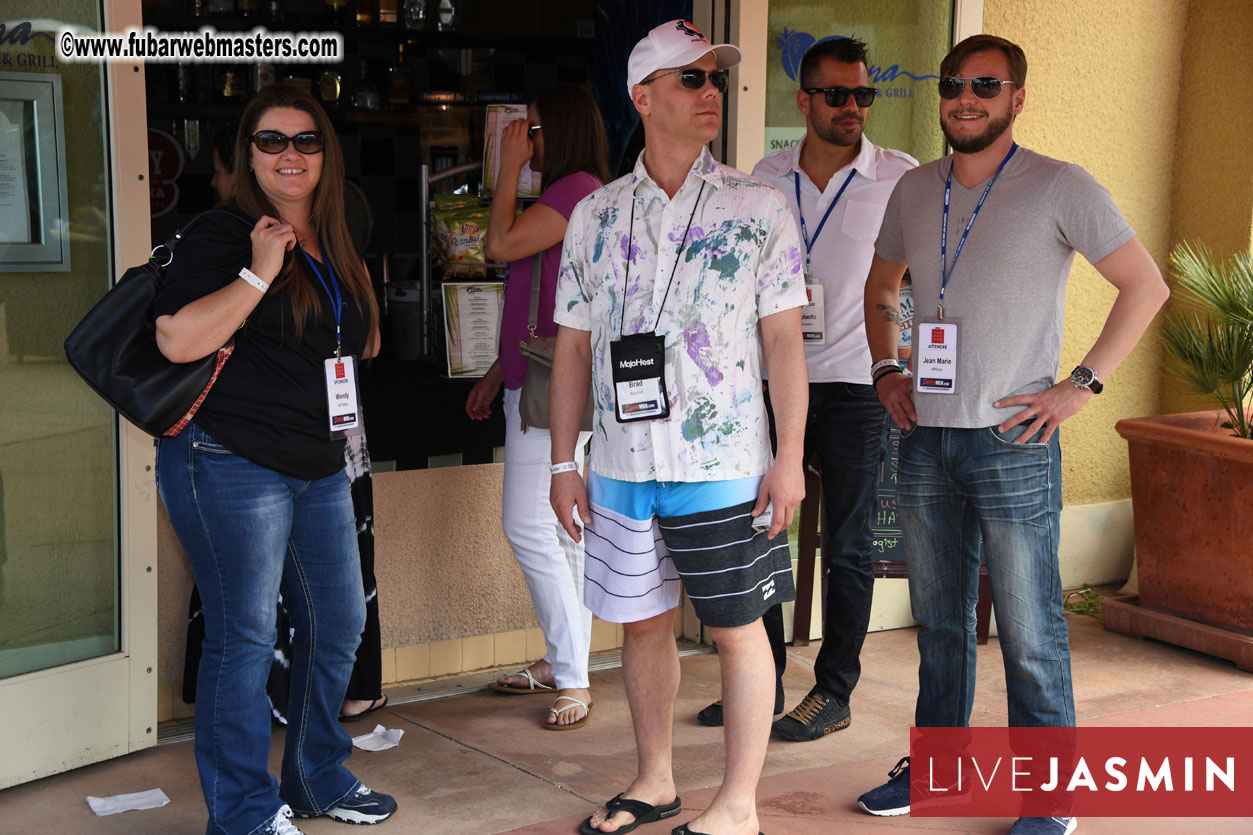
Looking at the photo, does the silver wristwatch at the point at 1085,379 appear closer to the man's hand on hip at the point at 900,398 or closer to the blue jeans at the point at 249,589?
the man's hand on hip at the point at 900,398

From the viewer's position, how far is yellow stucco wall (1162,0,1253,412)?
18.1 feet

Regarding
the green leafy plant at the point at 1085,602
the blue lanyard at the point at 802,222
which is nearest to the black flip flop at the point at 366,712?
the blue lanyard at the point at 802,222

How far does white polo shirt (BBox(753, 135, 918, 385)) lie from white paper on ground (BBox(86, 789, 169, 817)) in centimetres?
208

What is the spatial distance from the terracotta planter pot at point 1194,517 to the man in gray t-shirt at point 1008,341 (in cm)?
190

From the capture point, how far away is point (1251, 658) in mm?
4605

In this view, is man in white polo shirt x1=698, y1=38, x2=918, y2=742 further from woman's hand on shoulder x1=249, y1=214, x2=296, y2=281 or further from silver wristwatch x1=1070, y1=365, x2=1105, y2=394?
woman's hand on shoulder x1=249, y1=214, x2=296, y2=281

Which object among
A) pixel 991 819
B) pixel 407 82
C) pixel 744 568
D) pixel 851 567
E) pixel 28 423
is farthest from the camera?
pixel 407 82

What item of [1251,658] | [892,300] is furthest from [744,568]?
[1251,658]

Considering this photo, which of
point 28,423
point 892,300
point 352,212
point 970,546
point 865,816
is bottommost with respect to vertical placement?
point 865,816

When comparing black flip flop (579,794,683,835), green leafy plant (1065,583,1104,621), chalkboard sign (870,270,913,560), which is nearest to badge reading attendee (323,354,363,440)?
black flip flop (579,794,683,835)

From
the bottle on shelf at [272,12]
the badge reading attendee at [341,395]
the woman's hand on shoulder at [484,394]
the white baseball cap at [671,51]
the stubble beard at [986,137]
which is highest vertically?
the bottle on shelf at [272,12]

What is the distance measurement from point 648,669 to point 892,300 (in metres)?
1.16

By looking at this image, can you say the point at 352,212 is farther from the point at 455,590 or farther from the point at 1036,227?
the point at 1036,227

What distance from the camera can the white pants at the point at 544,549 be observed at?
3.87 metres
